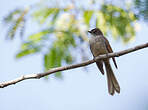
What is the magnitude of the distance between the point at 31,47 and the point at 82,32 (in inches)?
19.8

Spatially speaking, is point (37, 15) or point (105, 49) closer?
point (37, 15)

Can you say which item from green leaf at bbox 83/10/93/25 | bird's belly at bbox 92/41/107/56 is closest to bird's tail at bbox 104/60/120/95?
bird's belly at bbox 92/41/107/56

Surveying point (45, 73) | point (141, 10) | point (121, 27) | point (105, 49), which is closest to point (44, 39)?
point (45, 73)

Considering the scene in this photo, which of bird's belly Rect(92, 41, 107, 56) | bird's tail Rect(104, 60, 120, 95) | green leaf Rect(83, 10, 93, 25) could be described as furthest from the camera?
bird's belly Rect(92, 41, 107, 56)

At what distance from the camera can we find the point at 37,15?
2787mm

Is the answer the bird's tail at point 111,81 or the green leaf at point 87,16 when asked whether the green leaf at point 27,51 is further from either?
the bird's tail at point 111,81

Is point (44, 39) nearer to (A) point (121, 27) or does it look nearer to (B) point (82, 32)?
(B) point (82, 32)

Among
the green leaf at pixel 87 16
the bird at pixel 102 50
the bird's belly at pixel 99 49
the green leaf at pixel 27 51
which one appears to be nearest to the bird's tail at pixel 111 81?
the bird at pixel 102 50

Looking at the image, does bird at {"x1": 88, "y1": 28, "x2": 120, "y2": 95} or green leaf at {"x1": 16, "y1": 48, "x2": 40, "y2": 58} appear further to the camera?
bird at {"x1": 88, "y1": 28, "x2": 120, "y2": 95}

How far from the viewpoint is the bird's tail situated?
327 centimetres

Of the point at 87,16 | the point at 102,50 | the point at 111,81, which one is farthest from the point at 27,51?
the point at 102,50

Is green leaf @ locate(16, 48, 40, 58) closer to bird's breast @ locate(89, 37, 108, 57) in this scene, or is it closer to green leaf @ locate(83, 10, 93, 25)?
green leaf @ locate(83, 10, 93, 25)

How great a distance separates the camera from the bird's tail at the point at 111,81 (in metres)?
3.27

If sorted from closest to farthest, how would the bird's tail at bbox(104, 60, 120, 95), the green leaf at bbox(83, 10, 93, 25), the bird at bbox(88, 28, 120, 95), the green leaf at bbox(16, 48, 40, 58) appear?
the green leaf at bbox(16, 48, 40, 58), the green leaf at bbox(83, 10, 93, 25), the bird's tail at bbox(104, 60, 120, 95), the bird at bbox(88, 28, 120, 95)
